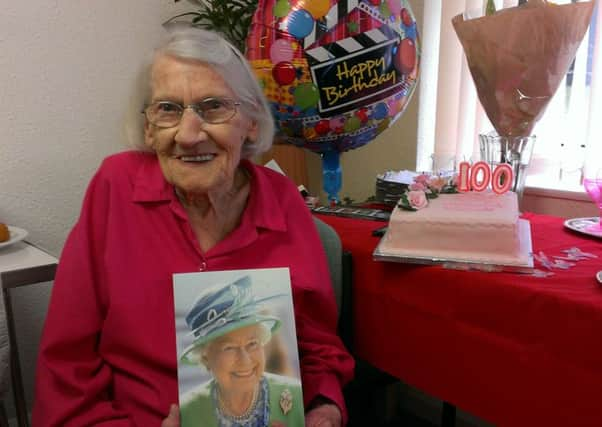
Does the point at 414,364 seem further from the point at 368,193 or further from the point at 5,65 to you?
the point at 5,65

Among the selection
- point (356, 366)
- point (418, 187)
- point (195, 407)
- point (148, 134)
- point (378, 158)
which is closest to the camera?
point (195, 407)

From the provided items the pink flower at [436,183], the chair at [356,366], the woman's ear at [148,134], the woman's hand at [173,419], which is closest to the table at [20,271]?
the woman's ear at [148,134]

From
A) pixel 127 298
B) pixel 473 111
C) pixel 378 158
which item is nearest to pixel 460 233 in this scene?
pixel 127 298

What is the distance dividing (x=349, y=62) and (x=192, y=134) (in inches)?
18.6

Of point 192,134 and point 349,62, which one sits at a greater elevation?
point 349,62

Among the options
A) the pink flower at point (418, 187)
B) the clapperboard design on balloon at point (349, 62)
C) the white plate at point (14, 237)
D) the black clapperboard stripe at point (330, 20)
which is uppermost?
the black clapperboard stripe at point (330, 20)

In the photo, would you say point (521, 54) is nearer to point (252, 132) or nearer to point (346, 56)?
point (346, 56)

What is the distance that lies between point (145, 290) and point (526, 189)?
1.23m

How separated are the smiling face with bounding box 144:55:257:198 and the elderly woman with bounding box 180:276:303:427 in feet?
0.71

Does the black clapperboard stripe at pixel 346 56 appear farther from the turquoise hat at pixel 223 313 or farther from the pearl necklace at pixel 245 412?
the pearl necklace at pixel 245 412

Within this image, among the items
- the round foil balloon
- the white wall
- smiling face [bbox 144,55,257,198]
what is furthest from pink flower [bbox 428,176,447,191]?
the white wall

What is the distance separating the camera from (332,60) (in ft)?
3.83

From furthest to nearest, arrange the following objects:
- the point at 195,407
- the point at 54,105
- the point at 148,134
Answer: the point at 54,105, the point at 148,134, the point at 195,407

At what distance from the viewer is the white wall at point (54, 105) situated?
1621 mm
